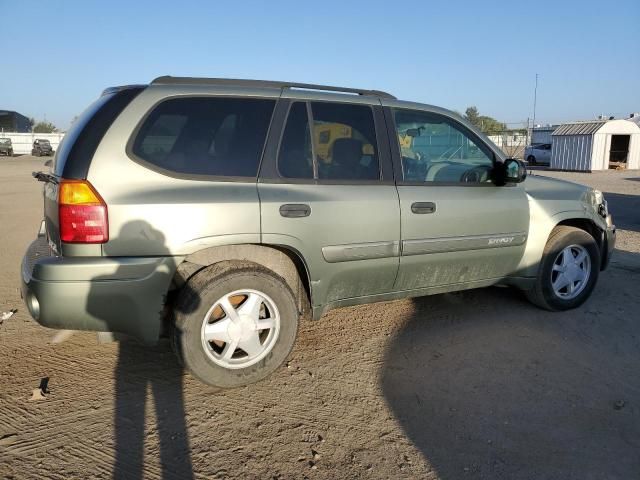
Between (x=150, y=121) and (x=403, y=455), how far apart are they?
2311 mm

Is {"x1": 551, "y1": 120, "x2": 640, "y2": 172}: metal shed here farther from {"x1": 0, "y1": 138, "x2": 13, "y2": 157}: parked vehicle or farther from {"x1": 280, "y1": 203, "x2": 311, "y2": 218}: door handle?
{"x1": 0, "y1": 138, "x2": 13, "y2": 157}: parked vehicle

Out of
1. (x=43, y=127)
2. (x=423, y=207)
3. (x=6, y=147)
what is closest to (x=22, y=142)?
(x=6, y=147)

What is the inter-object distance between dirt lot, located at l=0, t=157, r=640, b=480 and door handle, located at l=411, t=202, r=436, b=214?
104 cm

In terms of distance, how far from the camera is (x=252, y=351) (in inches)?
124

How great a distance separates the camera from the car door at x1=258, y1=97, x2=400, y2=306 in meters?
3.17

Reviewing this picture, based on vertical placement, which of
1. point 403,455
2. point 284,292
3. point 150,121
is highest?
point 150,121

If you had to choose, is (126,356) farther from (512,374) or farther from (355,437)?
Answer: (512,374)

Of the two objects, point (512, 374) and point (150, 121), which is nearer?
point (150, 121)

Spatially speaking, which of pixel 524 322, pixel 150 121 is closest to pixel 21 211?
pixel 150 121

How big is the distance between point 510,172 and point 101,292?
307 cm

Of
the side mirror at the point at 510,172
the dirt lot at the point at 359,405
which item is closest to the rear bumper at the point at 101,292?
the dirt lot at the point at 359,405

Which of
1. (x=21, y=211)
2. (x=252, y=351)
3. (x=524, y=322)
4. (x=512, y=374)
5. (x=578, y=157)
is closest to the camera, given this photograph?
(x=252, y=351)

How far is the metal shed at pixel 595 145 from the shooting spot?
26.0 m

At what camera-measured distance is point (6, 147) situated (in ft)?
140
